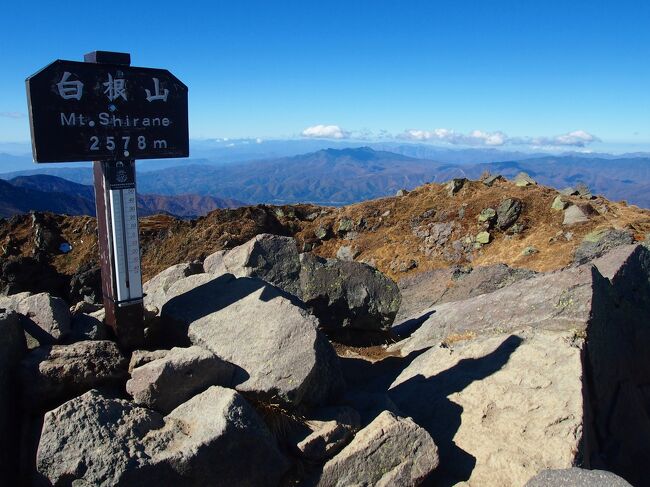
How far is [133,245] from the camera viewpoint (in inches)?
312

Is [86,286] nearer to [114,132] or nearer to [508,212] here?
[114,132]

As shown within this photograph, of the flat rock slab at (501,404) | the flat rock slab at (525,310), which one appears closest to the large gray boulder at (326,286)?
the flat rock slab at (525,310)

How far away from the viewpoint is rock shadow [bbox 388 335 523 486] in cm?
730

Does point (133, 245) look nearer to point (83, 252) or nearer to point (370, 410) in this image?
point (370, 410)

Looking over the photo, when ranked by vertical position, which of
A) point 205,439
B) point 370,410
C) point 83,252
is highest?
point 205,439

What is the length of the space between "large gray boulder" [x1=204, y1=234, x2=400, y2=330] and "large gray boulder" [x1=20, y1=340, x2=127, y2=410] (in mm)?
5876

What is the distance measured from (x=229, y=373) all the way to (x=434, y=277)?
44.4 ft

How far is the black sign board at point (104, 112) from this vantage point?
276 inches

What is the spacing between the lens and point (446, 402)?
838cm

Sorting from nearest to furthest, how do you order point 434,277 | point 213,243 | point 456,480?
1. point 456,480
2. point 434,277
3. point 213,243

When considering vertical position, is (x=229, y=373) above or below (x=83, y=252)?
above

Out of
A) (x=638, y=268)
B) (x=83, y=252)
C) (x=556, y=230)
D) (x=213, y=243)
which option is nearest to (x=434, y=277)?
(x=638, y=268)

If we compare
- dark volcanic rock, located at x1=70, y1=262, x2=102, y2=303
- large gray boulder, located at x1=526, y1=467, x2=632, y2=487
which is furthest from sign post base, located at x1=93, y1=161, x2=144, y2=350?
dark volcanic rock, located at x1=70, y1=262, x2=102, y2=303

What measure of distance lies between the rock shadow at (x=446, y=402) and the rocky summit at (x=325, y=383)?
0.09 feet
